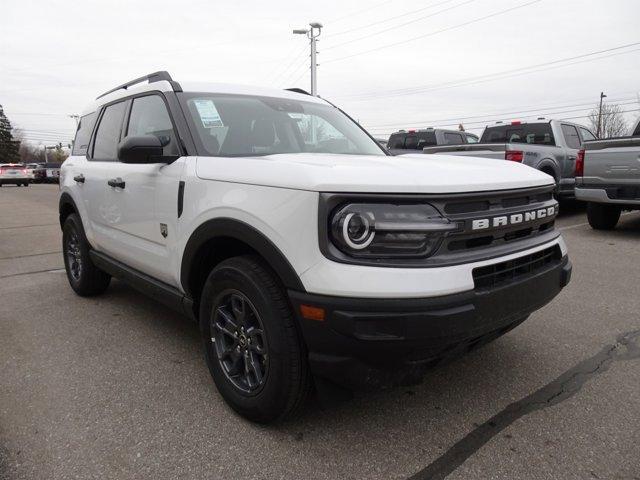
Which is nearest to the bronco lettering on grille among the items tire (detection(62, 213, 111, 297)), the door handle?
the door handle

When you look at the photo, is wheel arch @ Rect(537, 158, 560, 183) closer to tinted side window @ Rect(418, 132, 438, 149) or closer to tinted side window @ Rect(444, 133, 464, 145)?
tinted side window @ Rect(418, 132, 438, 149)

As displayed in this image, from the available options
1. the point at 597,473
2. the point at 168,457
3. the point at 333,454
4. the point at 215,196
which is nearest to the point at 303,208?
the point at 215,196

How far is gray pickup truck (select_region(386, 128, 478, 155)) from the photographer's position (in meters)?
12.6

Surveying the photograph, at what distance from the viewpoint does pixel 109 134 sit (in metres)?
4.18

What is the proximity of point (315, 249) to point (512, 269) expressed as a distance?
957 millimetres

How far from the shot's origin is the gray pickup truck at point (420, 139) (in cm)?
1261

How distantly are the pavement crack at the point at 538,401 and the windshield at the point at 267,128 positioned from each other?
1.89 metres

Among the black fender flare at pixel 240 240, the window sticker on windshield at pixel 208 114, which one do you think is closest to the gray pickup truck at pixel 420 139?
the window sticker on windshield at pixel 208 114

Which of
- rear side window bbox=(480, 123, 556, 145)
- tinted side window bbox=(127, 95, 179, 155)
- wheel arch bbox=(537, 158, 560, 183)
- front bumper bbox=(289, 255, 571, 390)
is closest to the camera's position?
front bumper bbox=(289, 255, 571, 390)

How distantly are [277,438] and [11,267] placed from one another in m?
5.43

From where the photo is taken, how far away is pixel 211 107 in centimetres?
321

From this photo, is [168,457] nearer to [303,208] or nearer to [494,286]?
[303,208]

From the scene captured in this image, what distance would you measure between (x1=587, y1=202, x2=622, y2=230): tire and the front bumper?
7.03 m

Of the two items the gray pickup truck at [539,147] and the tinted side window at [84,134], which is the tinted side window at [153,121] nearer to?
the tinted side window at [84,134]
